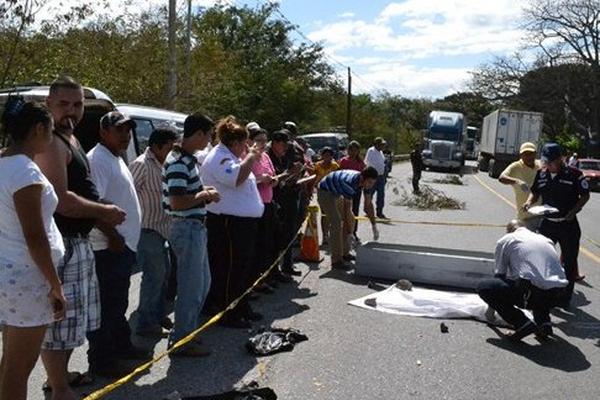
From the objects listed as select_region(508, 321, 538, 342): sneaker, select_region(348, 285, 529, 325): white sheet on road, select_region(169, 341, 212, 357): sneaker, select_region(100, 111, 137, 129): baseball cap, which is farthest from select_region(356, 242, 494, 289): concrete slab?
select_region(100, 111, 137, 129): baseball cap

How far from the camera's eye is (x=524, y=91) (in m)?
57.5

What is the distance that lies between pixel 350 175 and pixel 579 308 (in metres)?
3.28

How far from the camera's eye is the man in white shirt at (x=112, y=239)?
14.8 feet

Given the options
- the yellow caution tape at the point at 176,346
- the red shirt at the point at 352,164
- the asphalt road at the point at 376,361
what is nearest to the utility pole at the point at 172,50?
the red shirt at the point at 352,164

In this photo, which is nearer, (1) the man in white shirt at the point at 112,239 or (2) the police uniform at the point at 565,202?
(1) the man in white shirt at the point at 112,239

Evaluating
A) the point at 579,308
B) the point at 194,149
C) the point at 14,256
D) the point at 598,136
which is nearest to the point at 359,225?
the point at 579,308

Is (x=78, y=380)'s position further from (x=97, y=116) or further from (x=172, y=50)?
(x=172, y=50)

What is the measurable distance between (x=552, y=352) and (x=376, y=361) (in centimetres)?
166

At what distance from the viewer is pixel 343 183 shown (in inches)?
351

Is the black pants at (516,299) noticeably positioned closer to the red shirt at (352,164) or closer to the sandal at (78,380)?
the sandal at (78,380)

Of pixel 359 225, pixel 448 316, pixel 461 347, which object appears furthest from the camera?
pixel 359 225

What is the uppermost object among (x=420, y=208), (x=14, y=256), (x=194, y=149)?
(x=194, y=149)

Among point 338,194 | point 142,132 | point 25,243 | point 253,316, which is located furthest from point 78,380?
point 338,194

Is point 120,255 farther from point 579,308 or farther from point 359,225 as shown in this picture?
point 359,225
